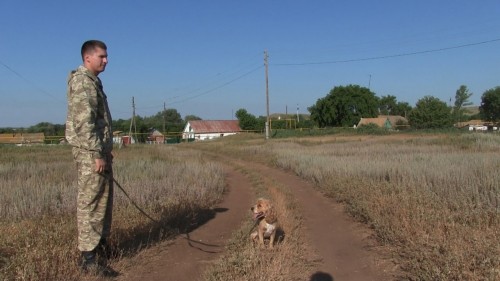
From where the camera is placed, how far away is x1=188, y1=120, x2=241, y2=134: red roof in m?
110

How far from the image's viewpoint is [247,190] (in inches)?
516

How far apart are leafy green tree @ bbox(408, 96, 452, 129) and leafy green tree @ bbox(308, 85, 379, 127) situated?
375 inches

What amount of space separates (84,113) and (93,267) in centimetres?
178

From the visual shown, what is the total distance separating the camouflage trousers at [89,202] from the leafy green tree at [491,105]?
374 feet

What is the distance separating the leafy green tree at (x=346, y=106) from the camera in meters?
94.5

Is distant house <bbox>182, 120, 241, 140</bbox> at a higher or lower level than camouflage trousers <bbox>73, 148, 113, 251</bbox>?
higher

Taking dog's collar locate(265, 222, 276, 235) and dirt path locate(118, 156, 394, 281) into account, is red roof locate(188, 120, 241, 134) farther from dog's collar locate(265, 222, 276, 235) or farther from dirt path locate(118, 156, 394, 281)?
dog's collar locate(265, 222, 276, 235)

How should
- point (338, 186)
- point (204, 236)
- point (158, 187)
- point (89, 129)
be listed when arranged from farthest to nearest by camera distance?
point (338, 186) → point (158, 187) → point (204, 236) → point (89, 129)

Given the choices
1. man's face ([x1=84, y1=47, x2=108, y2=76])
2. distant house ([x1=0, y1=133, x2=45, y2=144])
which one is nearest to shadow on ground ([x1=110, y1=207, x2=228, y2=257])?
man's face ([x1=84, y1=47, x2=108, y2=76])

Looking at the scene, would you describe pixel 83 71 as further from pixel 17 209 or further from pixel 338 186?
pixel 338 186

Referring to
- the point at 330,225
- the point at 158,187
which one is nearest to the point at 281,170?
the point at 158,187

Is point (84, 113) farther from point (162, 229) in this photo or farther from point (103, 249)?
point (162, 229)

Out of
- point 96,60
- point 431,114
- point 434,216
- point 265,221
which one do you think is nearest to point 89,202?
point 96,60

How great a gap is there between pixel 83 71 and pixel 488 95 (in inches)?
4575
